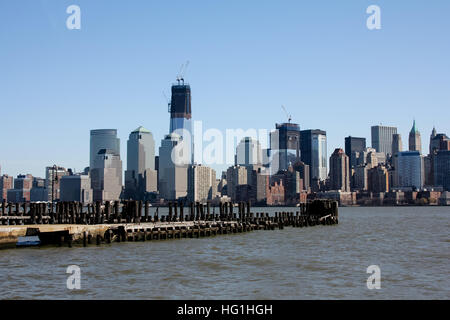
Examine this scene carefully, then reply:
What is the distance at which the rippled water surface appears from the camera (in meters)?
29.6

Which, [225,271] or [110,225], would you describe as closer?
[225,271]

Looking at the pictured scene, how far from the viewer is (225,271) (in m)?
37.9

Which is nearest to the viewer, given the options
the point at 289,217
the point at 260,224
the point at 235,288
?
the point at 235,288

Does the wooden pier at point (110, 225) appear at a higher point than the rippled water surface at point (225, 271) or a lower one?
higher

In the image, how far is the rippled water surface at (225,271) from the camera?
29.6 m

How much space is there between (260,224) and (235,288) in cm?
5196

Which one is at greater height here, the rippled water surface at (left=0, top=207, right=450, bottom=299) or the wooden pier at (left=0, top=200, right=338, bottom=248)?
the wooden pier at (left=0, top=200, right=338, bottom=248)

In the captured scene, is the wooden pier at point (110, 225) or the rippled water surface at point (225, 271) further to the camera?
the wooden pier at point (110, 225)

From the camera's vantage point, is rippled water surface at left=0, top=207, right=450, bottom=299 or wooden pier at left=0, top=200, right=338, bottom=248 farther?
wooden pier at left=0, top=200, right=338, bottom=248

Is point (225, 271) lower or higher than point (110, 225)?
lower

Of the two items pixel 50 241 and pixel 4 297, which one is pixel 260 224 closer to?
pixel 50 241
